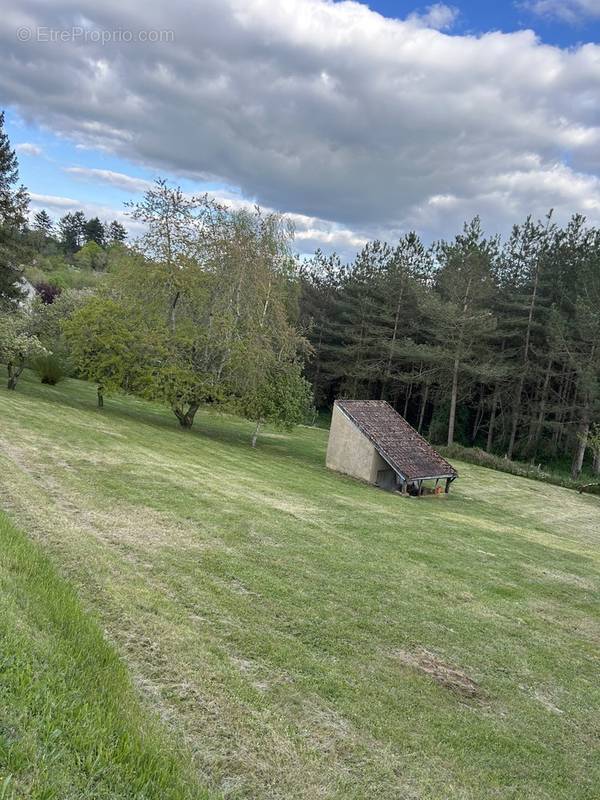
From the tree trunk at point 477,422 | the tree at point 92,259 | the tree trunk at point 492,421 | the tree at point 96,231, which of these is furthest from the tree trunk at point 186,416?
the tree at point 96,231

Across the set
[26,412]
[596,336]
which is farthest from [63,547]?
[596,336]

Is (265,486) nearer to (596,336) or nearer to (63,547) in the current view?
(63,547)

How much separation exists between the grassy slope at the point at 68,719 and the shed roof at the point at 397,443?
62.0 ft

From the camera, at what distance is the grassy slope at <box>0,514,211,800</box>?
121 inches

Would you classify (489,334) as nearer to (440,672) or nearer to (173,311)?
(173,311)

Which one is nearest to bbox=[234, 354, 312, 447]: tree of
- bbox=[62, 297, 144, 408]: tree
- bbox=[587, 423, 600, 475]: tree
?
bbox=[62, 297, 144, 408]: tree

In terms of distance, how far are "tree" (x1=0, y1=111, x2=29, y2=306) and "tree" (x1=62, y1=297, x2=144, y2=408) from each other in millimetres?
9738

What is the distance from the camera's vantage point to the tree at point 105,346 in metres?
23.3

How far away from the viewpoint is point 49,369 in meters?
29.8

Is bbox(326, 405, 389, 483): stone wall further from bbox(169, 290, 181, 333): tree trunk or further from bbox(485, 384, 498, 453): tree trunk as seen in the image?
bbox(485, 384, 498, 453): tree trunk

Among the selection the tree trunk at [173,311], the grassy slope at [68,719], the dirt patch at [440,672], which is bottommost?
the dirt patch at [440,672]

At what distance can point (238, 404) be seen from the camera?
2497 cm

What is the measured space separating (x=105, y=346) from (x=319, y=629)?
19503 mm

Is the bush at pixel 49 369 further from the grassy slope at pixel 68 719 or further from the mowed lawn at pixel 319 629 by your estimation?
the grassy slope at pixel 68 719
